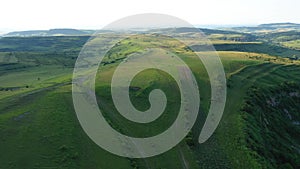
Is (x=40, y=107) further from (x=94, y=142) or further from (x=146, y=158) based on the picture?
(x=146, y=158)

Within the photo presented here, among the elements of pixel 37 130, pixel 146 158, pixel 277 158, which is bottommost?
pixel 277 158

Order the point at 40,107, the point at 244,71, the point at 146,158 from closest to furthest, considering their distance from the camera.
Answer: the point at 146,158
the point at 40,107
the point at 244,71

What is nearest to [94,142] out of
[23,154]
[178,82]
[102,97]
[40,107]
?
[23,154]

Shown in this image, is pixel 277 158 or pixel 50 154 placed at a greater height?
pixel 50 154

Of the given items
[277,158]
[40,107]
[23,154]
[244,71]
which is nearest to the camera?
[23,154]

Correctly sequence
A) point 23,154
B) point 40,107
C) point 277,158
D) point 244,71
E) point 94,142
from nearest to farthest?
point 23,154, point 94,142, point 277,158, point 40,107, point 244,71

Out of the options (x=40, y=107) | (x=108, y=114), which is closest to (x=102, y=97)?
(x=108, y=114)

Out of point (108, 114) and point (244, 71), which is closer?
point (108, 114)

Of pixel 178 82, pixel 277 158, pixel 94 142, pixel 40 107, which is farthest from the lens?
pixel 178 82

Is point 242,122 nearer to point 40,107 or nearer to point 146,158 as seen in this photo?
point 146,158
